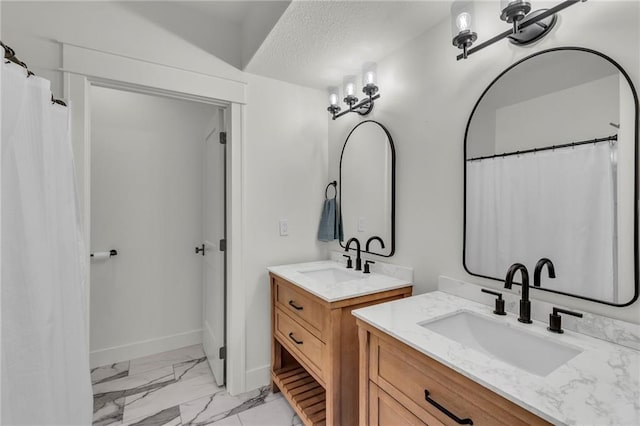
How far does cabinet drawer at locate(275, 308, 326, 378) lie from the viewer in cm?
151

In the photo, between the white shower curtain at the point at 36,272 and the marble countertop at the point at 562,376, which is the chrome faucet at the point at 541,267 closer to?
the marble countertop at the point at 562,376

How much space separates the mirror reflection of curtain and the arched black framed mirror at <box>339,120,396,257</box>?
1.69ft

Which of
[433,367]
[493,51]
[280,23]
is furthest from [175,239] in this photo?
[493,51]

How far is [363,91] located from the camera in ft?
5.99

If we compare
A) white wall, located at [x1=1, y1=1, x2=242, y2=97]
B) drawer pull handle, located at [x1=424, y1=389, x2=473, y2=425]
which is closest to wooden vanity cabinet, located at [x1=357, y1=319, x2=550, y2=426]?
drawer pull handle, located at [x1=424, y1=389, x2=473, y2=425]

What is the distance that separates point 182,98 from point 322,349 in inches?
67.8

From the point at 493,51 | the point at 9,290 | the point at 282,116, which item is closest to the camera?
the point at 9,290

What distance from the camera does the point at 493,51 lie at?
1310 mm

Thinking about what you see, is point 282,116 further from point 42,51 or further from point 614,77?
point 614,77

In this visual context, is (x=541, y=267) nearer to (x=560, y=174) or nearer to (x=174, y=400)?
(x=560, y=174)

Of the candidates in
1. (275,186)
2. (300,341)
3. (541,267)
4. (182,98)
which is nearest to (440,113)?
(541,267)

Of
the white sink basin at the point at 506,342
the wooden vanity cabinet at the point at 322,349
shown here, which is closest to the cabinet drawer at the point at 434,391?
the white sink basin at the point at 506,342

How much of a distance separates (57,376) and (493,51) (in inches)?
79.7

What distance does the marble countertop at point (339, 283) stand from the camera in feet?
4.82
